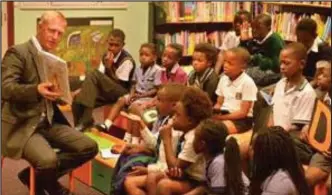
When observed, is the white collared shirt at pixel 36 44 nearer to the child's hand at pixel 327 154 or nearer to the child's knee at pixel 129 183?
the child's knee at pixel 129 183

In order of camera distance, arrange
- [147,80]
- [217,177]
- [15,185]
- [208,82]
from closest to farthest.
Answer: [217,177], [15,185], [208,82], [147,80]

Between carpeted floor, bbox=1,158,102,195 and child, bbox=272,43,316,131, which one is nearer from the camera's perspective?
child, bbox=272,43,316,131

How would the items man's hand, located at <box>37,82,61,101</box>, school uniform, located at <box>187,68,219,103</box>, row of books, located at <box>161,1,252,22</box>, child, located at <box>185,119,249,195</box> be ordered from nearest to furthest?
child, located at <box>185,119,249,195</box>
man's hand, located at <box>37,82,61,101</box>
school uniform, located at <box>187,68,219,103</box>
row of books, located at <box>161,1,252,22</box>

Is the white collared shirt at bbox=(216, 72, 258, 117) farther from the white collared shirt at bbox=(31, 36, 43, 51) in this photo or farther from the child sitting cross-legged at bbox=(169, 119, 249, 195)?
the white collared shirt at bbox=(31, 36, 43, 51)

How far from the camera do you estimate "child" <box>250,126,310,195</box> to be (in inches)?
89.3

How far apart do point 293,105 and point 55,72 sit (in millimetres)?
1186

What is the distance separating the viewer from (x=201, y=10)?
5590 mm

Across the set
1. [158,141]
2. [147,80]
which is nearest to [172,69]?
[147,80]

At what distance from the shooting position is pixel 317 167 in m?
2.55

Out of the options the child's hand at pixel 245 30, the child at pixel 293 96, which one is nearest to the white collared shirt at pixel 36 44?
the child at pixel 293 96

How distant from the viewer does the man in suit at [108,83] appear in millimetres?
4027

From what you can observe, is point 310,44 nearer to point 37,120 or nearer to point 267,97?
point 267,97

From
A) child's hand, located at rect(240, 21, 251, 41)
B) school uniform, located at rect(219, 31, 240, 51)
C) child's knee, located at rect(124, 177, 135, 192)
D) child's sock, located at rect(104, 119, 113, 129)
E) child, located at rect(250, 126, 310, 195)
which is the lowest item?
child's knee, located at rect(124, 177, 135, 192)

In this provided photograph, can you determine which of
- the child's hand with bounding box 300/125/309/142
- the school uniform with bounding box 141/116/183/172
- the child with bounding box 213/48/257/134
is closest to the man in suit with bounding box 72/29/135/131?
the child with bounding box 213/48/257/134
